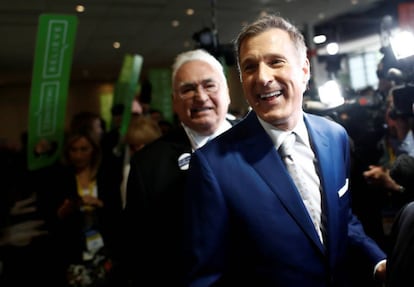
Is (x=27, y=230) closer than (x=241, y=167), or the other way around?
(x=241, y=167)

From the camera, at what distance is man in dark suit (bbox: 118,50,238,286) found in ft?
5.11

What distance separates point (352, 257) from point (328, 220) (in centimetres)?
26

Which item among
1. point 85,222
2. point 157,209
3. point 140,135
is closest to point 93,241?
point 85,222

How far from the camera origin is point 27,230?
1832 mm

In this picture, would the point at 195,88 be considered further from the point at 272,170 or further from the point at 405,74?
the point at 405,74

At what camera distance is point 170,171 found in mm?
1602

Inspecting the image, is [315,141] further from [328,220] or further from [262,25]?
[262,25]

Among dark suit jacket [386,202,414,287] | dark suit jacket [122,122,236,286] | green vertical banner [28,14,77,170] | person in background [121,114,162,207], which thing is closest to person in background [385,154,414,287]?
dark suit jacket [386,202,414,287]

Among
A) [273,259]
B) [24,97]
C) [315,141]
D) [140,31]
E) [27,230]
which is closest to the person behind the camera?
[273,259]

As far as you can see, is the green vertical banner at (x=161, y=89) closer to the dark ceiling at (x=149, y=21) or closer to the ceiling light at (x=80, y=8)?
the dark ceiling at (x=149, y=21)

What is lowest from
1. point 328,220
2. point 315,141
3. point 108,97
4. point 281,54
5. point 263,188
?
point 328,220

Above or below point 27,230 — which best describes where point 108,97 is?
above

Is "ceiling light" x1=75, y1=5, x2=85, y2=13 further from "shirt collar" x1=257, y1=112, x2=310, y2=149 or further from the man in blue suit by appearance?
"shirt collar" x1=257, y1=112, x2=310, y2=149

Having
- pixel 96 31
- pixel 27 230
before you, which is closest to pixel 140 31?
pixel 96 31
